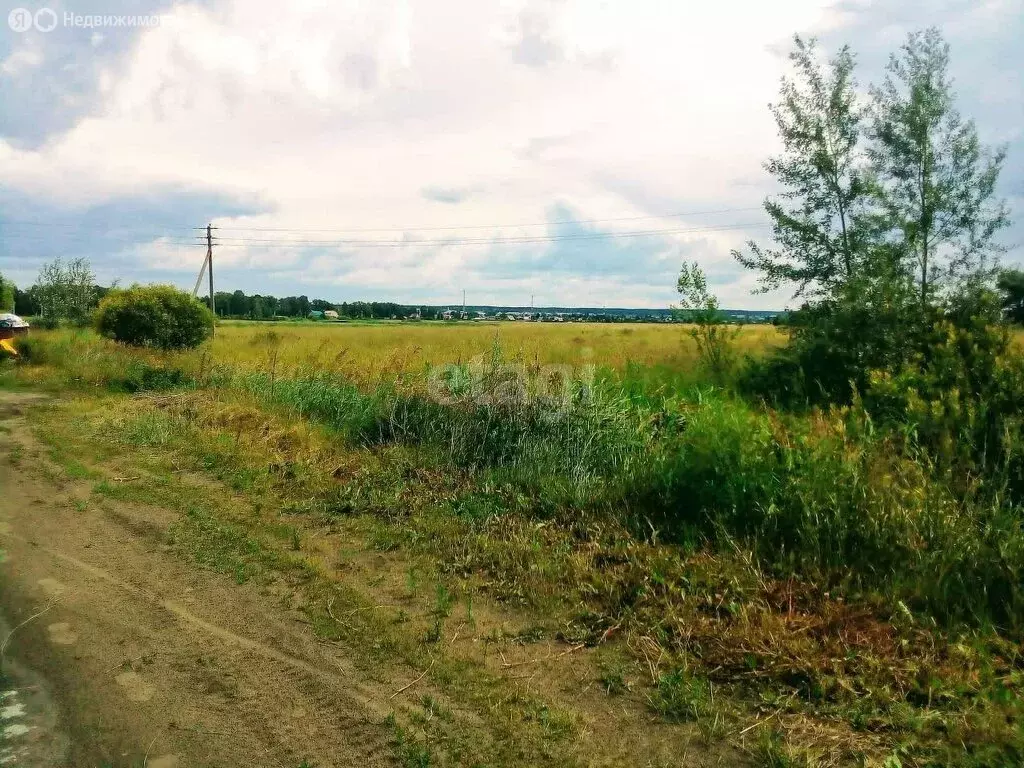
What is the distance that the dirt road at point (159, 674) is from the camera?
9.54ft

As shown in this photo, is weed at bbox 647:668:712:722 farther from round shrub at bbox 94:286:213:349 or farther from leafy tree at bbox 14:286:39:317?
leafy tree at bbox 14:286:39:317

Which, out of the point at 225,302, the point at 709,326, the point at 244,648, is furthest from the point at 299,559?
the point at 225,302

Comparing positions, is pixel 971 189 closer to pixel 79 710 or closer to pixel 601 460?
pixel 601 460

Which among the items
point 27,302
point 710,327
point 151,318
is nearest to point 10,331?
point 151,318

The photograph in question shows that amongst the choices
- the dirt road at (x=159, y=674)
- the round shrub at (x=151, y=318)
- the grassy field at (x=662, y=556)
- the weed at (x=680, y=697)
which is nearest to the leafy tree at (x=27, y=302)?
the round shrub at (x=151, y=318)

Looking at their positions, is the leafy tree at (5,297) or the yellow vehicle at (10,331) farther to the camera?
the leafy tree at (5,297)

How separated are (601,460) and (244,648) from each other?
345cm

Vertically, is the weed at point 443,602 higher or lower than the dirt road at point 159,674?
higher

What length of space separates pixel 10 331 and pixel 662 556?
67.2ft

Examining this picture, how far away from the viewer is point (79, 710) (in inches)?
125

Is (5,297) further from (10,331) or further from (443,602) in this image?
(443,602)

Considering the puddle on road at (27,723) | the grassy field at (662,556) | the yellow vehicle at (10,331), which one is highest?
the yellow vehicle at (10,331)

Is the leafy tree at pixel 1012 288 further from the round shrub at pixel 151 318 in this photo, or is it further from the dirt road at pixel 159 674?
the round shrub at pixel 151 318

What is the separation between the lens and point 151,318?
18.6 metres
